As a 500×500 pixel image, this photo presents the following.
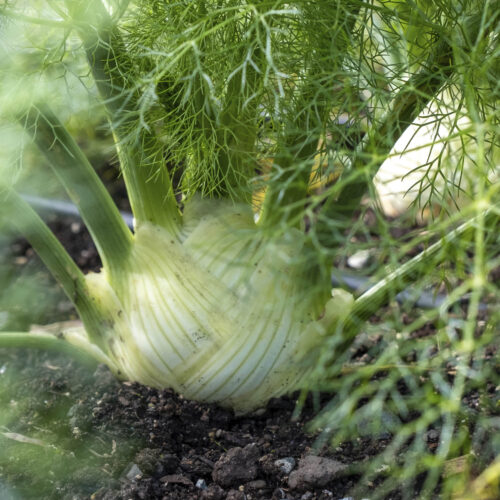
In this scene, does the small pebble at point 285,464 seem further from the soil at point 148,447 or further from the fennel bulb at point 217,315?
the fennel bulb at point 217,315

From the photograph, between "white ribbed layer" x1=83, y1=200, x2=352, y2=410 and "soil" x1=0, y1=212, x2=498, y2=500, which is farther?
"white ribbed layer" x1=83, y1=200, x2=352, y2=410

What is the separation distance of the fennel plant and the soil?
4 cm

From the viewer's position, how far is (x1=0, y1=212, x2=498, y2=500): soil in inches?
28.6

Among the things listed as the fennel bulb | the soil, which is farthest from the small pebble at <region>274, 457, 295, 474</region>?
the fennel bulb

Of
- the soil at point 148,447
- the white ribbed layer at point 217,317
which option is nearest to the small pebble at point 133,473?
the soil at point 148,447

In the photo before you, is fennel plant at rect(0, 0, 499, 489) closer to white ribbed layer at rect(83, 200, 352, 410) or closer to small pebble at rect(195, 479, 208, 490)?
white ribbed layer at rect(83, 200, 352, 410)

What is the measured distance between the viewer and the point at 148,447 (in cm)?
80

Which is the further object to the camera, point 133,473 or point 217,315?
point 217,315

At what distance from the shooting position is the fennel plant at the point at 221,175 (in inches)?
30.8

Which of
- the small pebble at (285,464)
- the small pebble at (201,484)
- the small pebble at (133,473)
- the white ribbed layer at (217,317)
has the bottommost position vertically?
the small pebble at (285,464)

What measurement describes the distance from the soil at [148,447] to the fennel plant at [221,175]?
0.04 meters

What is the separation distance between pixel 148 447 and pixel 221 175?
383mm

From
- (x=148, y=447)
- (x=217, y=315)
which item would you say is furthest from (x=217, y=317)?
(x=148, y=447)

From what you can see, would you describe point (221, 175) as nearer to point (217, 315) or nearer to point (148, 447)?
point (217, 315)
